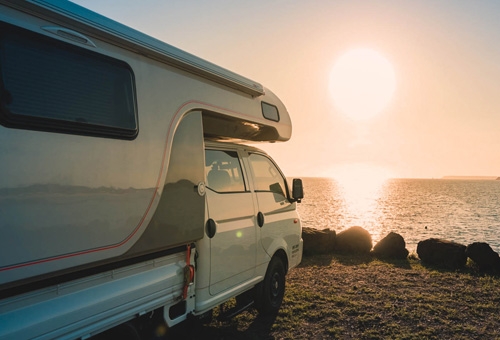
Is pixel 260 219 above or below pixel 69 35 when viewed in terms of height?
below

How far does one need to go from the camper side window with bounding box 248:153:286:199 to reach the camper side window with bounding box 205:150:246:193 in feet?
1.38

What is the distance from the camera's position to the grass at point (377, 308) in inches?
214

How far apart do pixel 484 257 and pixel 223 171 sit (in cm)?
726

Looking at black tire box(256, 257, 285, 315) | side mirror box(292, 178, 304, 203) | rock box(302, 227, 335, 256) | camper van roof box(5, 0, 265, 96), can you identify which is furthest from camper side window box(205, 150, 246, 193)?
rock box(302, 227, 335, 256)

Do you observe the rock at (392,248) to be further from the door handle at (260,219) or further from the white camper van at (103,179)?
the white camper van at (103,179)

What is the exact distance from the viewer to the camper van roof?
2.61m

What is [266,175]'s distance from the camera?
238 inches

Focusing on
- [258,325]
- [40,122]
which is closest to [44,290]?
[40,122]

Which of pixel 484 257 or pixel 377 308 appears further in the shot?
pixel 484 257

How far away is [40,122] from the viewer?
2.53 metres

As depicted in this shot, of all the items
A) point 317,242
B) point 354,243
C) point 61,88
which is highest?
point 61,88

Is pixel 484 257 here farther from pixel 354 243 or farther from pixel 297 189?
pixel 297 189

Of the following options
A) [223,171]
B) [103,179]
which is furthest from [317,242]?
[103,179]

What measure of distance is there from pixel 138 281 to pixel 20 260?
43.7 inches
